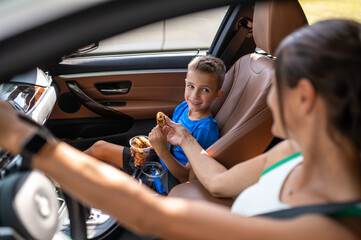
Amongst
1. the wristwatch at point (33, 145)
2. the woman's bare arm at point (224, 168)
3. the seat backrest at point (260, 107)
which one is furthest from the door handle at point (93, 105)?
the wristwatch at point (33, 145)

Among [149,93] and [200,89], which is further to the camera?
[149,93]

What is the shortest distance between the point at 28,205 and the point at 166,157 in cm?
103

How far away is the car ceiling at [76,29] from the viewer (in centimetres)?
77

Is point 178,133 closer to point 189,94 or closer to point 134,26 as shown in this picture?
point 189,94

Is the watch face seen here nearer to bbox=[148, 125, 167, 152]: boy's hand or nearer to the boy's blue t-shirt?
bbox=[148, 125, 167, 152]: boy's hand

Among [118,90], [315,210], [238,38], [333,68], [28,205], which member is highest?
[333,68]

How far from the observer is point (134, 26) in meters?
0.85

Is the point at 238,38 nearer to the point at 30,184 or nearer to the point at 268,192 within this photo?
the point at 268,192

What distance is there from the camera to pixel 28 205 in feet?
2.95

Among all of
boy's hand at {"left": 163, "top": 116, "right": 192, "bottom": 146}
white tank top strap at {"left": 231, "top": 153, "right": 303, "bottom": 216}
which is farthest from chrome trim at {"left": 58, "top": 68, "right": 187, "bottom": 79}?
white tank top strap at {"left": 231, "top": 153, "right": 303, "bottom": 216}

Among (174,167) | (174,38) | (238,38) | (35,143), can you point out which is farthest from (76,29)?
(174,38)

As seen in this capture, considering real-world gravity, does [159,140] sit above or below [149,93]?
above

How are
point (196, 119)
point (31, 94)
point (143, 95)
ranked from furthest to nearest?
point (143, 95) → point (196, 119) → point (31, 94)

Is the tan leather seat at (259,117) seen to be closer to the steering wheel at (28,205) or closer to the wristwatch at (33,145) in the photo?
the steering wheel at (28,205)
